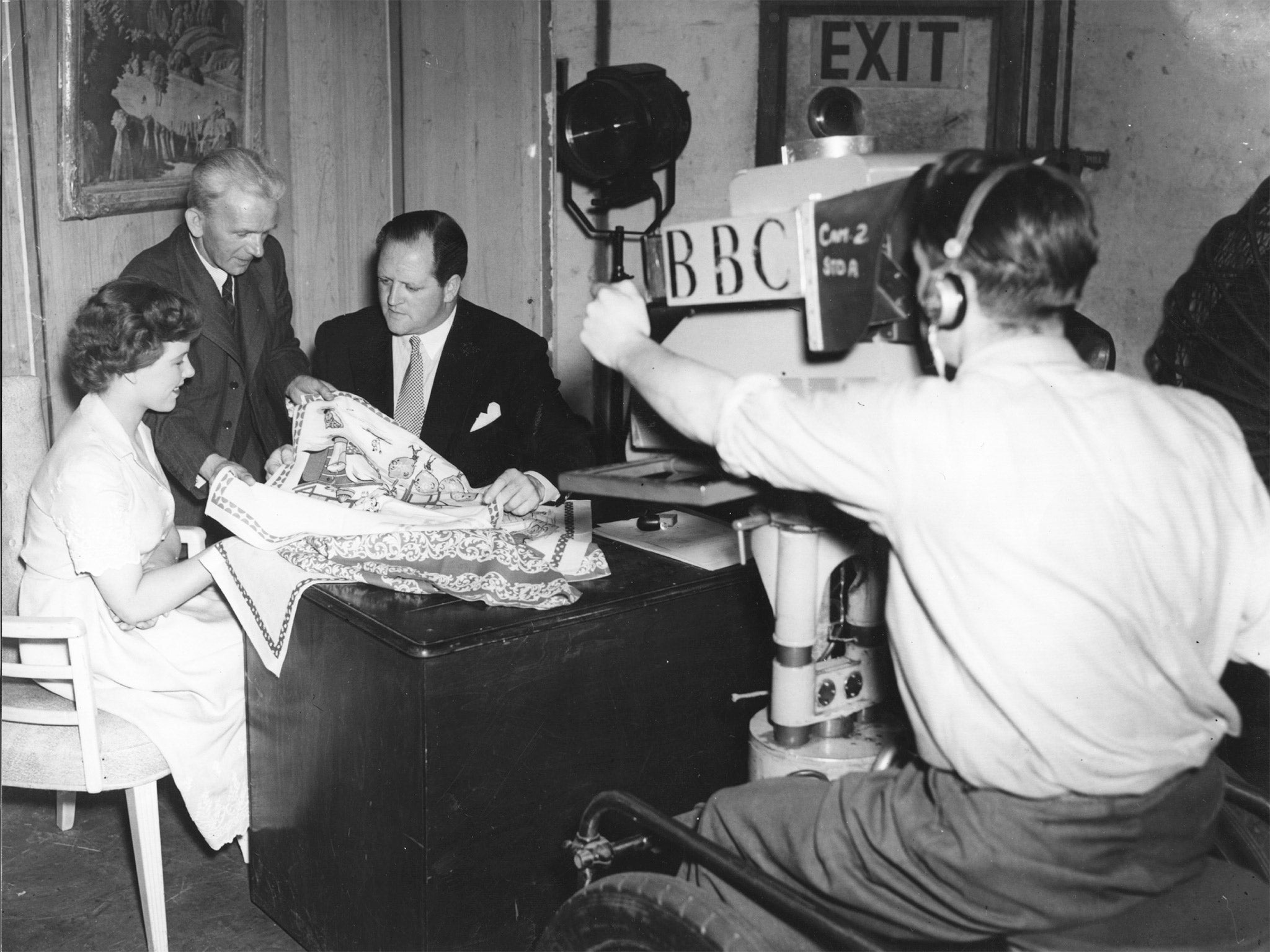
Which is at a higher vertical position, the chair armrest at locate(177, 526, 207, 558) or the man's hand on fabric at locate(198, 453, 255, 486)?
the man's hand on fabric at locate(198, 453, 255, 486)

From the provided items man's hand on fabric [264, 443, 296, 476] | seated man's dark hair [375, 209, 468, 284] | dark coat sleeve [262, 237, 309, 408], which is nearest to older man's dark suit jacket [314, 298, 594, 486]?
dark coat sleeve [262, 237, 309, 408]

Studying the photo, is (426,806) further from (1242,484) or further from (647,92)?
(647,92)

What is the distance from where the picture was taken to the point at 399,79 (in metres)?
4.91

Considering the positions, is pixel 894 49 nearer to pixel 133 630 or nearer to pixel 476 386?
pixel 476 386

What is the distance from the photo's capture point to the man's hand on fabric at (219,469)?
2.74 m

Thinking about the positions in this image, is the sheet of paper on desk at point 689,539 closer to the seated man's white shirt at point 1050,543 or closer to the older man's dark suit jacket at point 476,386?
the older man's dark suit jacket at point 476,386

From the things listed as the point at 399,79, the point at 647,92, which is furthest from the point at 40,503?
the point at 647,92

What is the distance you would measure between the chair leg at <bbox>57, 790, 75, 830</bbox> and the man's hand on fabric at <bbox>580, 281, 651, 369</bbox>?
2.32 metres

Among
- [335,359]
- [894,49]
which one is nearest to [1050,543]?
[335,359]

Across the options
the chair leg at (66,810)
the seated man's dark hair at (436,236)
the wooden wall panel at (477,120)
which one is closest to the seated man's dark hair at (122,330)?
the seated man's dark hair at (436,236)

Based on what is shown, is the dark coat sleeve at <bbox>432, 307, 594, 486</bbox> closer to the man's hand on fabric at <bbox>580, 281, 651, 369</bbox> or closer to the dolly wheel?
the man's hand on fabric at <bbox>580, 281, 651, 369</bbox>

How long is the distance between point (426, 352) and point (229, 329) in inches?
22.4

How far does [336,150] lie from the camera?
15.1ft

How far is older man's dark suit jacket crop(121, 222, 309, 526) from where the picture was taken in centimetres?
324
